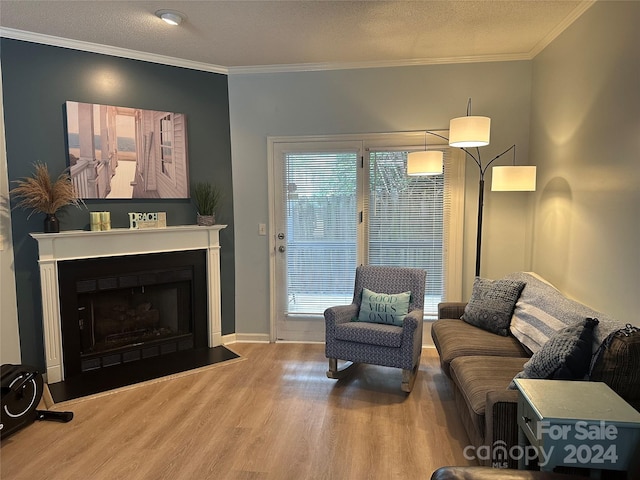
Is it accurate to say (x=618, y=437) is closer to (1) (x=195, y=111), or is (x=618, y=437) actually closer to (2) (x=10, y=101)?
(1) (x=195, y=111)

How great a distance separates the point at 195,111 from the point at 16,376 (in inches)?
102

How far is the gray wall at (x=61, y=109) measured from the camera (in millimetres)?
3238

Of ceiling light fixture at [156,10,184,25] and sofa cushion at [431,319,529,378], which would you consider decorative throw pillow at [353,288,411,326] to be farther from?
ceiling light fixture at [156,10,184,25]

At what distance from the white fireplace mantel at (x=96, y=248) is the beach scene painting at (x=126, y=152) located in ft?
1.15

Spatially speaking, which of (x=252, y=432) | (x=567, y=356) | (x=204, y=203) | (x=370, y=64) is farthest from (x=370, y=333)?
(x=370, y=64)

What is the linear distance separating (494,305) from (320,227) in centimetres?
177

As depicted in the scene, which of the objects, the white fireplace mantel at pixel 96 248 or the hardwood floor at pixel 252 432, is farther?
the white fireplace mantel at pixel 96 248

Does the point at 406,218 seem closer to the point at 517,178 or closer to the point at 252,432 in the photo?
the point at 517,178

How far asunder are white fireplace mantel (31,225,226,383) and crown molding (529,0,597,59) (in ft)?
10.5

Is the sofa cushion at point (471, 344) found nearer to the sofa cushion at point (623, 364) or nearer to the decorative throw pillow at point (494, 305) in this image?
the decorative throw pillow at point (494, 305)

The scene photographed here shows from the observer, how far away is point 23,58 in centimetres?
323

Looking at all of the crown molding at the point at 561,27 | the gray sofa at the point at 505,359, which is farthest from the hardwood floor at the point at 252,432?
the crown molding at the point at 561,27

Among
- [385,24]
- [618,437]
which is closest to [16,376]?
[618,437]

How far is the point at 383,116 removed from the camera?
4.03 metres
